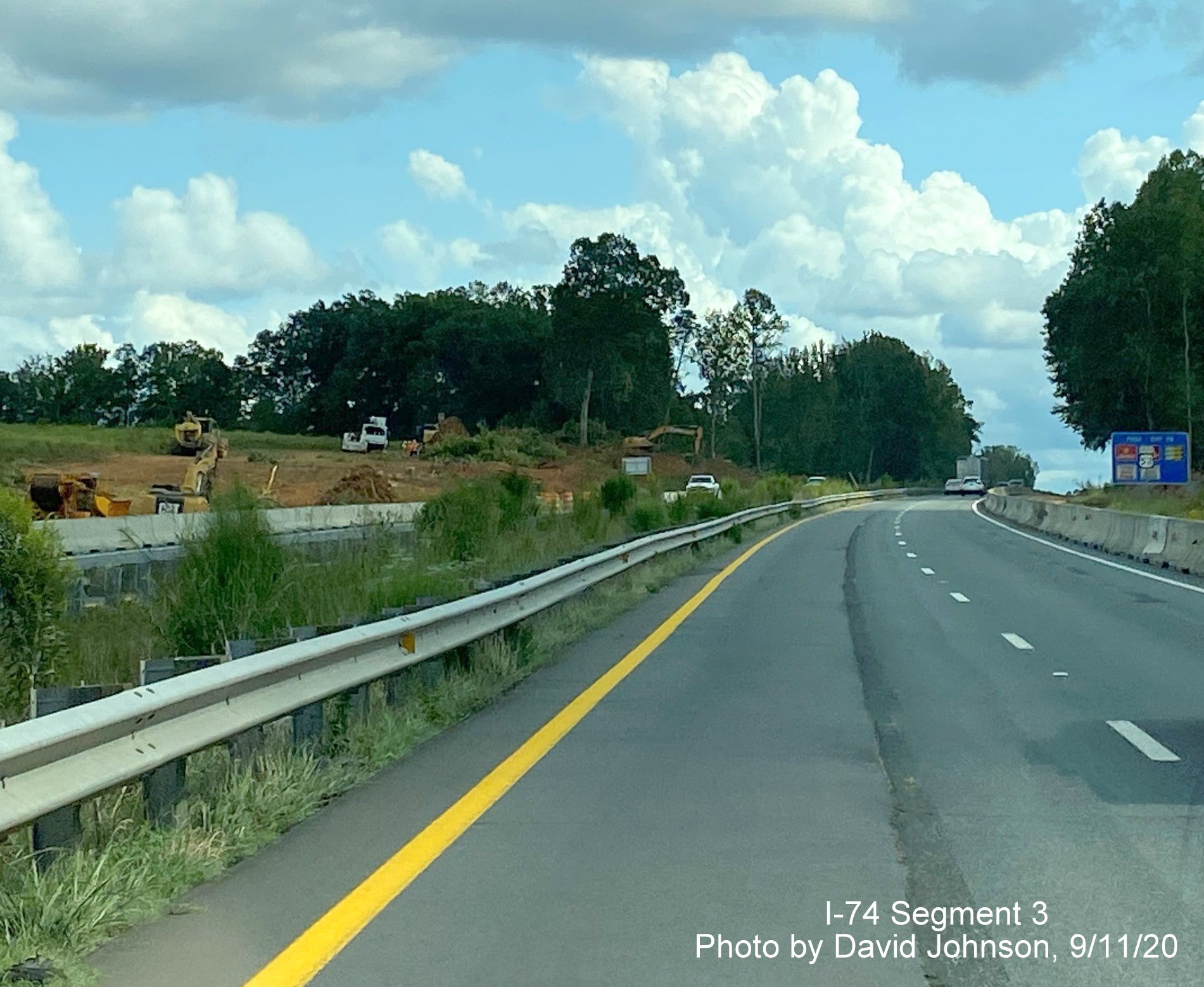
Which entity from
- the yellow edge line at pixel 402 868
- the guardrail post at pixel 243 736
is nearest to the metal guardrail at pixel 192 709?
the guardrail post at pixel 243 736

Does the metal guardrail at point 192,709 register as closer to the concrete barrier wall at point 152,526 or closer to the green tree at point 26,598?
the green tree at point 26,598

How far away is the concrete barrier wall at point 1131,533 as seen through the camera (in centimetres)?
3231

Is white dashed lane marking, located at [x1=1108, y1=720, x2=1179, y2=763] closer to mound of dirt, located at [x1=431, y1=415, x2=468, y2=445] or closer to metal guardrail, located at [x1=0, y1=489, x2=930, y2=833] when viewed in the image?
metal guardrail, located at [x1=0, y1=489, x2=930, y2=833]

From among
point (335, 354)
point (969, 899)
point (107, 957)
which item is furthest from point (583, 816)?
point (335, 354)

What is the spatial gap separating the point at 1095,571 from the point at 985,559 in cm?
423

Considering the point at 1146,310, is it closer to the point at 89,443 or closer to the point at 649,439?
the point at 649,439

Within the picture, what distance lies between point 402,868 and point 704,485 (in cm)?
7412

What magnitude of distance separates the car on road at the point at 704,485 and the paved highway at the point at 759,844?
51.0 metres

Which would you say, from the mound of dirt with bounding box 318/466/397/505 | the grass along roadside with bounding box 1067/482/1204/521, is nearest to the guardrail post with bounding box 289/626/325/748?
the grass along roadside with bounding box 1067/482/1204/521

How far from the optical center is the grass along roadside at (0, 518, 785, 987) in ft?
21.4

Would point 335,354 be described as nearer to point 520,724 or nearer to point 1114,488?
point 1114,488

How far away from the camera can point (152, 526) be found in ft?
97.3

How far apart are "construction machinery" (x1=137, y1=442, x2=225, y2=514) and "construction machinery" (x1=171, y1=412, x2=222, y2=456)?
18.4 m

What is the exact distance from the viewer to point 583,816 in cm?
892
